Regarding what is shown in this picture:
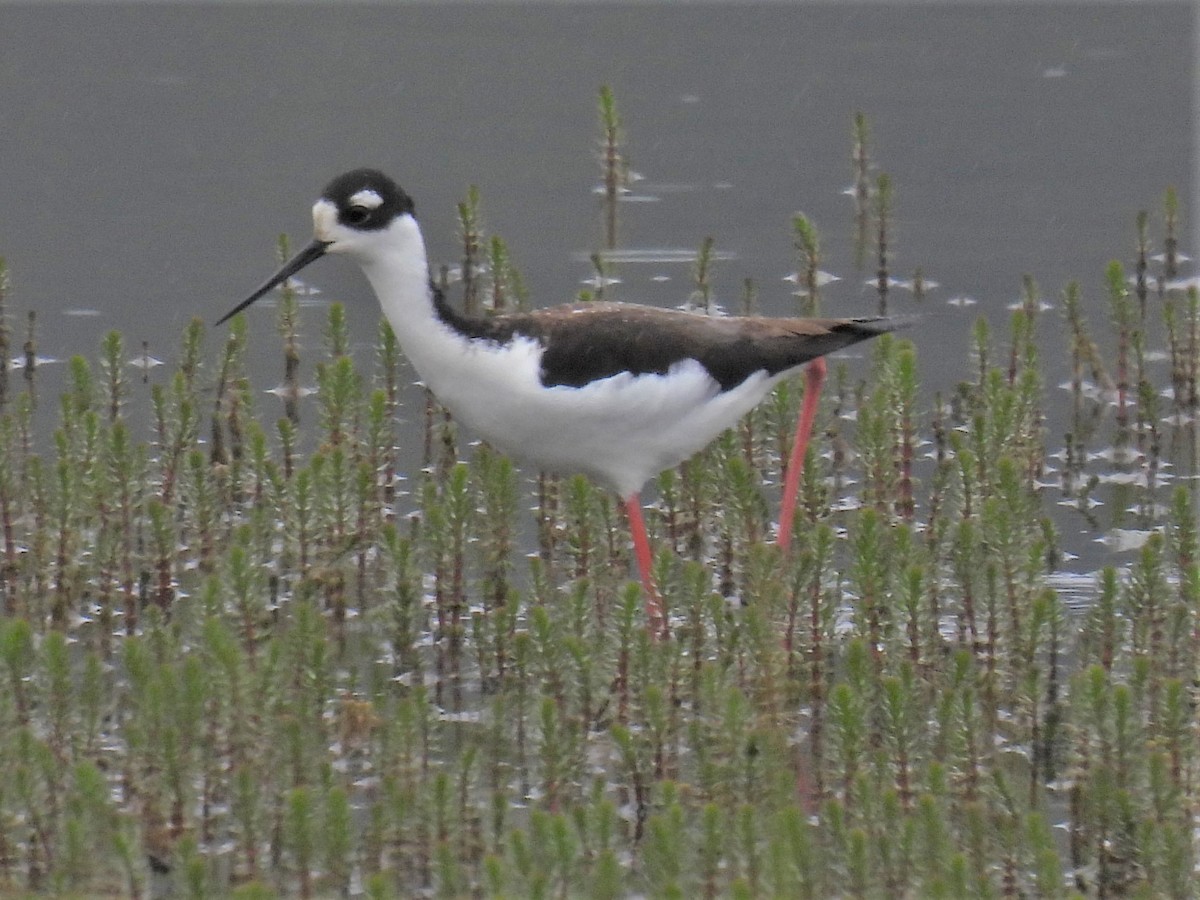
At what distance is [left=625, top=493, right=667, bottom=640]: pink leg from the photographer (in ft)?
27.2

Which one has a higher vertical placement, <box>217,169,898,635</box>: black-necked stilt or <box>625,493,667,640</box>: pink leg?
<box>217,169,898,635</box>: black-necked stilt

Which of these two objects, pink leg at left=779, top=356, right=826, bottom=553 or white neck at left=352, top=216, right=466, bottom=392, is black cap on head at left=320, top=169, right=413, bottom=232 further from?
pink leg at left=779, top=356, right=826, bottom=553

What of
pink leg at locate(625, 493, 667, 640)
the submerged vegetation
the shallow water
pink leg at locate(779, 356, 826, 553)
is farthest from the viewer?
the shallow water

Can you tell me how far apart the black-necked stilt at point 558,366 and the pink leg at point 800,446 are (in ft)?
0.05

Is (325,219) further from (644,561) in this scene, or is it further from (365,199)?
(644,561)

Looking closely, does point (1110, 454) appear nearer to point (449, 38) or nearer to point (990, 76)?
point (990, 76)

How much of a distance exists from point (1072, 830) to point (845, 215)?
24.8ft

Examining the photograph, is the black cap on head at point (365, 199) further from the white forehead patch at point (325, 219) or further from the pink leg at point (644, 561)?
the pink leg at point (644, 561)

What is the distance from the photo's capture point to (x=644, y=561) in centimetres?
874

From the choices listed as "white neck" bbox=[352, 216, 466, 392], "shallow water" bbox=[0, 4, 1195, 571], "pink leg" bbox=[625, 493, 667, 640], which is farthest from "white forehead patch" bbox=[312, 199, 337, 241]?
"shallow water" bbox=[0, 4, 1195, 571]

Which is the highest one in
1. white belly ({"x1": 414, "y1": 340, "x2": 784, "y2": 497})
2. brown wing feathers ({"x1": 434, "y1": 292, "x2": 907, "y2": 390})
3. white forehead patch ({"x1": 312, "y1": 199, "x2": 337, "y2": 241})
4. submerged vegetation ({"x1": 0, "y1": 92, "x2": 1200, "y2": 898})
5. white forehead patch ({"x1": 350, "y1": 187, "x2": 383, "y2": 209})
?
white forehead patch ({"x1": 350, "y1": 187, "x2": 383, "y2": 209})

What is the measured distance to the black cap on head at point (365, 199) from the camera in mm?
8742

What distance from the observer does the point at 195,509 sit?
347 inches

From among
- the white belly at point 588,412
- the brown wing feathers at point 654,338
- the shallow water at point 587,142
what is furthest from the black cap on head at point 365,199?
the shallow water at point 587,142
